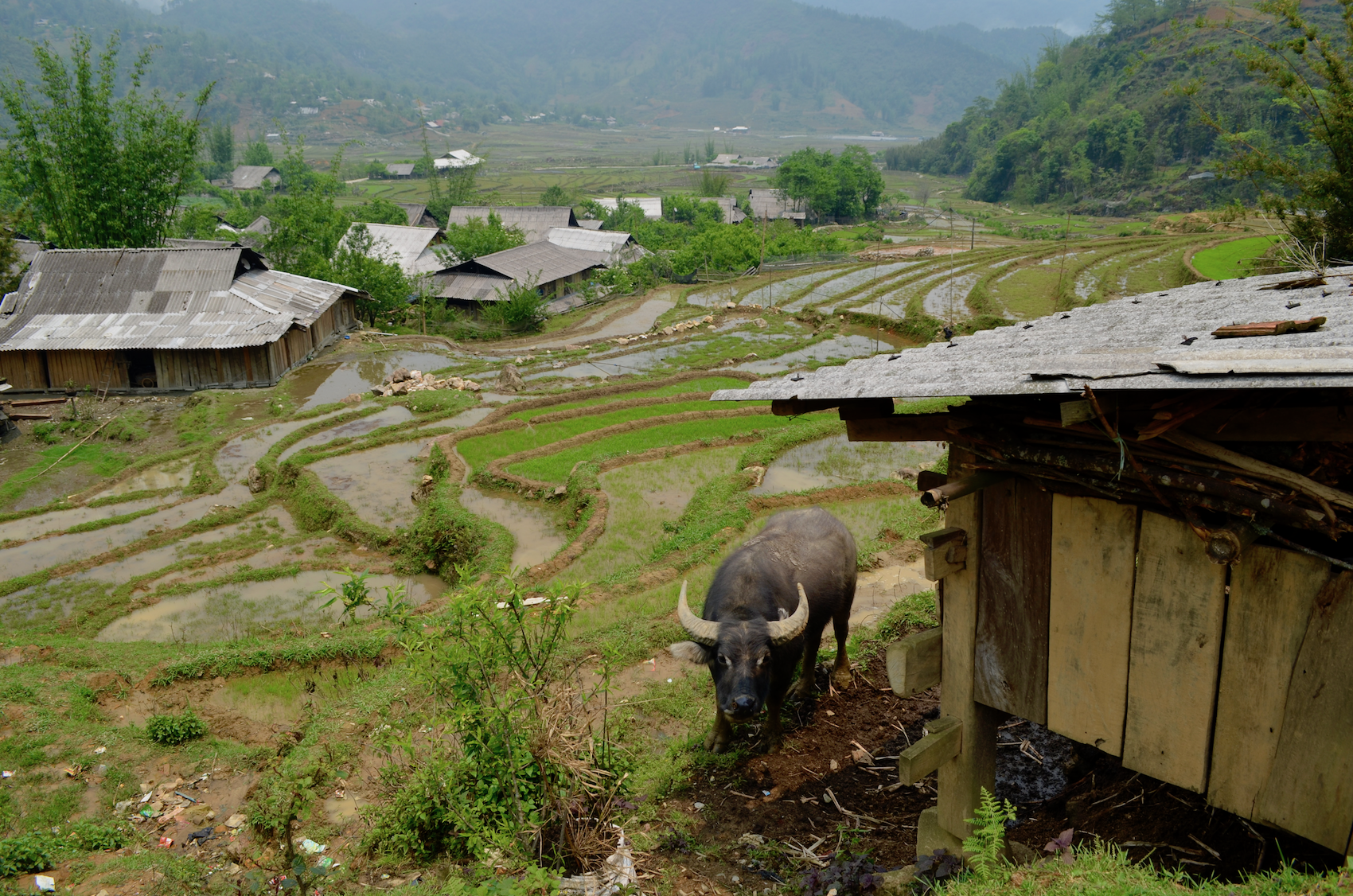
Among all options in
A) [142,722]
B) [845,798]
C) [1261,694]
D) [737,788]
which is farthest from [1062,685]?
[142,722]

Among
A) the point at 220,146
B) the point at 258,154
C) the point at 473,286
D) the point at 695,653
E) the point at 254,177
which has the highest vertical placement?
the point at 220,146

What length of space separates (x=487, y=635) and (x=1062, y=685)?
328 centimetres

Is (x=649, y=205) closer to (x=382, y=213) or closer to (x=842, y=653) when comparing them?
(x=382, y=213)

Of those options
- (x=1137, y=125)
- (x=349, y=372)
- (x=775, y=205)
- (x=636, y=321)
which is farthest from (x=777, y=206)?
(x=349, y=372)

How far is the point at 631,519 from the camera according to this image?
13836mm

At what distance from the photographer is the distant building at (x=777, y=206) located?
6210 cm

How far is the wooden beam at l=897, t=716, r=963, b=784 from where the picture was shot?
165 inches

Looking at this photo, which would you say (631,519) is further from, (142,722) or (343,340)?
(343,340)

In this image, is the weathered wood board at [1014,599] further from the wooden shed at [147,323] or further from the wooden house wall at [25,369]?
the wooden house wall at [25,369]

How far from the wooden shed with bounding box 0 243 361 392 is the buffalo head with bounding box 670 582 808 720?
22188 millimetres

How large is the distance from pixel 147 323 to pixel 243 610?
1703 cm

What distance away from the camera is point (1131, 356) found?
3295 mm

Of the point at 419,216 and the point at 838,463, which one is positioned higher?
the point at 419,216

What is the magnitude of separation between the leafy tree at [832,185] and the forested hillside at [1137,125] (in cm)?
1528
